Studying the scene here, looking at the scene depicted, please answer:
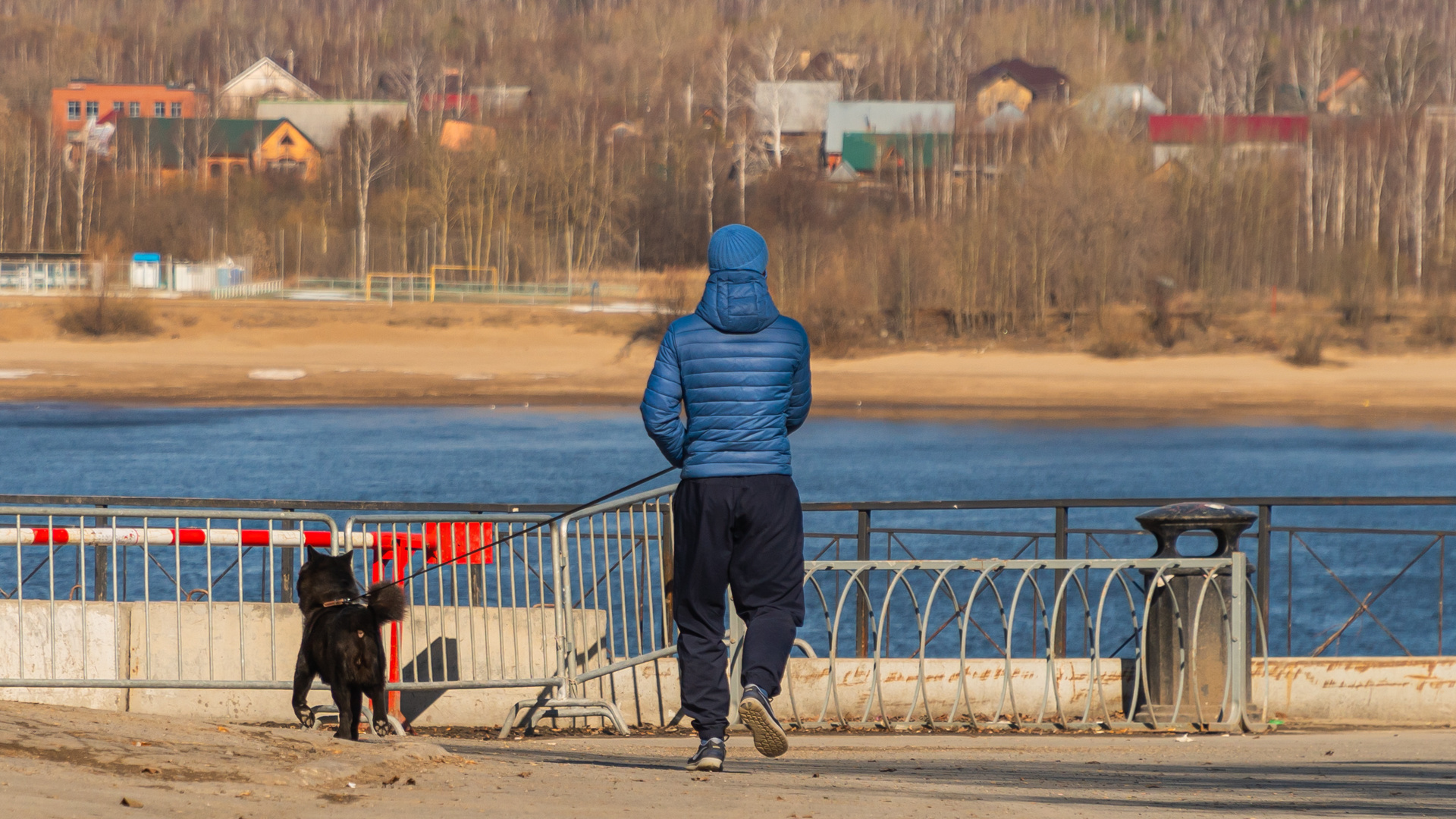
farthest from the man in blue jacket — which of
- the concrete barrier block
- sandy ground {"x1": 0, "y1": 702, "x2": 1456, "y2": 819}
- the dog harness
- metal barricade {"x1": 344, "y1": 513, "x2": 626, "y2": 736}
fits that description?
the concrete barrier block

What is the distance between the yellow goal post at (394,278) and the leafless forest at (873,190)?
167cm

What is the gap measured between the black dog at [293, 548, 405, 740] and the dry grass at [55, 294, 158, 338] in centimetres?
4442

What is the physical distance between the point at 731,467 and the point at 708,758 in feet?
3.33

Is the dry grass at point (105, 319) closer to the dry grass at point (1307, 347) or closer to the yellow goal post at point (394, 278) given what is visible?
the yellow goal post at point (394, 278)

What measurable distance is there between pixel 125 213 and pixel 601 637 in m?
70.3

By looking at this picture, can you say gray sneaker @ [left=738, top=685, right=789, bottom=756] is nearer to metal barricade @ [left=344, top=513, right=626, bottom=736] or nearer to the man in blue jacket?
the man in blue jacket

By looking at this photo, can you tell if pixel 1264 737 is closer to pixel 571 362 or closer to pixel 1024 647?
pixel 1024 647

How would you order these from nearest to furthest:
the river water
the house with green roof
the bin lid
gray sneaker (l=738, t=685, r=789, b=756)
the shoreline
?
gray sneaker (l=738, t=685, r=789, b=756), the bin lid, the river water, the shoreline, the house with green roof

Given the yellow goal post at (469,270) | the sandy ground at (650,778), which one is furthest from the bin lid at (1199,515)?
the yellow goal post at (469,270)

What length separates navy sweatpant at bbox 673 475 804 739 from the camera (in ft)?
18.3

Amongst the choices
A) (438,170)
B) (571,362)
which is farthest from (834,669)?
(438,170)

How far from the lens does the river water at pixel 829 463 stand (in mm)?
25688

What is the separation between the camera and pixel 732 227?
5.74m

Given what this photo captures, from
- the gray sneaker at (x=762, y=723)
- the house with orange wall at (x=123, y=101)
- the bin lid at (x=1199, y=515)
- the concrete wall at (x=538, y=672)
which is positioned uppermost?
the house with orange wall at (x=123, y=101)
